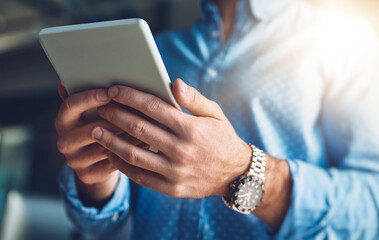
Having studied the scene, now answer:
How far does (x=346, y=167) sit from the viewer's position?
1.88 feet

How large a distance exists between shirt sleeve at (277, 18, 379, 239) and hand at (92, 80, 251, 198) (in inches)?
7.9

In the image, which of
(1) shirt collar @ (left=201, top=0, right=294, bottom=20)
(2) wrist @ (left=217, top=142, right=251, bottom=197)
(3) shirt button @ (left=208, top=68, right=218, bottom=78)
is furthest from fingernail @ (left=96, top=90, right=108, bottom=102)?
(1) shirt collar @ (left=201, top=0, right=294, bottom=20)

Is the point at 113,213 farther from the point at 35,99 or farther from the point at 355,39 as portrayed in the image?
the point at 35,99

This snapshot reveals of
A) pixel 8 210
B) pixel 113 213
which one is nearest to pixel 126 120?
pixel 113 213

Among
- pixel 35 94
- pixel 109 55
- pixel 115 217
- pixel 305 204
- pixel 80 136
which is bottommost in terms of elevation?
pixel 35 94

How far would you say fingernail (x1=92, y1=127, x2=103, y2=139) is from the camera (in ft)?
1.26

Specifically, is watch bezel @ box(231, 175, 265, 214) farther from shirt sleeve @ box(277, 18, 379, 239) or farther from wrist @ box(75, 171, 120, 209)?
wrist @ box(75, 171, 120, 209)

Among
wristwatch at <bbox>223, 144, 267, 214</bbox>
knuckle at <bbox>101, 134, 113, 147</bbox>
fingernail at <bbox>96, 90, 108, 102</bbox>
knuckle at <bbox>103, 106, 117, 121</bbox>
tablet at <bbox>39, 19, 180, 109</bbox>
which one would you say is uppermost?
tablet at <bbox>39, 19, 180, 109</bbox>

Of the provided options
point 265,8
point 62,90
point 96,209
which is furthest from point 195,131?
point 265,8

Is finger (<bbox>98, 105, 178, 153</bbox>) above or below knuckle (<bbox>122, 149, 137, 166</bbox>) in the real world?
above

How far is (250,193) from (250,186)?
1 cm

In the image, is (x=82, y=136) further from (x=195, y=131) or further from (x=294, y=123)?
(x=294, y=123)

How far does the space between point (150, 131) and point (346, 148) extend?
439mm

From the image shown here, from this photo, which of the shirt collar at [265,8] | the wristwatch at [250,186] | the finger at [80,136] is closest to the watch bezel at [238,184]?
the wristwatch at [250,186]
